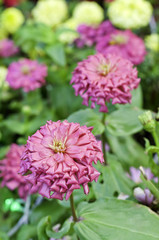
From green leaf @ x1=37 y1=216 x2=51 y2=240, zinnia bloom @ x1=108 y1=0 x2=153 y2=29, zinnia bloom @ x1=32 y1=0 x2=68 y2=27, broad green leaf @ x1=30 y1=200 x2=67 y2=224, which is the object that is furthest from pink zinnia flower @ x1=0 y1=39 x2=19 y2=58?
green leaf @ x1=37 y1=216 x2=51 y2=240

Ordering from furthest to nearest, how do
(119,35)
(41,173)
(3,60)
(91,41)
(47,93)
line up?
(3,60) < (47,93) < (91,41) < (119,35) < (41,173)

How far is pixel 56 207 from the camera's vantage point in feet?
2.40

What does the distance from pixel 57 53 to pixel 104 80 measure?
Answer: 0.47m

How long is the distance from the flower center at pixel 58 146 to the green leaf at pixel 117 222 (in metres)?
0.15

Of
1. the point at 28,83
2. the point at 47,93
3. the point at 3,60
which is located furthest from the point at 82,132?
the point at 3,60

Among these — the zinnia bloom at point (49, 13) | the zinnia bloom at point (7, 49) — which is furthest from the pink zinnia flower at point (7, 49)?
the zinnia bloom at point (49, 13)

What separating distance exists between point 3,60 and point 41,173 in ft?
3.23

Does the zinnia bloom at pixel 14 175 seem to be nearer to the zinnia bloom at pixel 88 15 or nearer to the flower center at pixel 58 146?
the flower center at pixel 58 146

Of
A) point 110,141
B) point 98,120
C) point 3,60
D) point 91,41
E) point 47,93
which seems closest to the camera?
point 98,120

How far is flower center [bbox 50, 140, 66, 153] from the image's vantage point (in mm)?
422

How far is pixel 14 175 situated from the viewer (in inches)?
29.9

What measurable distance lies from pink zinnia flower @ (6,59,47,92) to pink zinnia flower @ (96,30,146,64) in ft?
0.65

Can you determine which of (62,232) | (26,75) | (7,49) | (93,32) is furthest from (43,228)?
(7,49)

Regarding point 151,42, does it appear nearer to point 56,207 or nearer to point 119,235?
point 56,207
